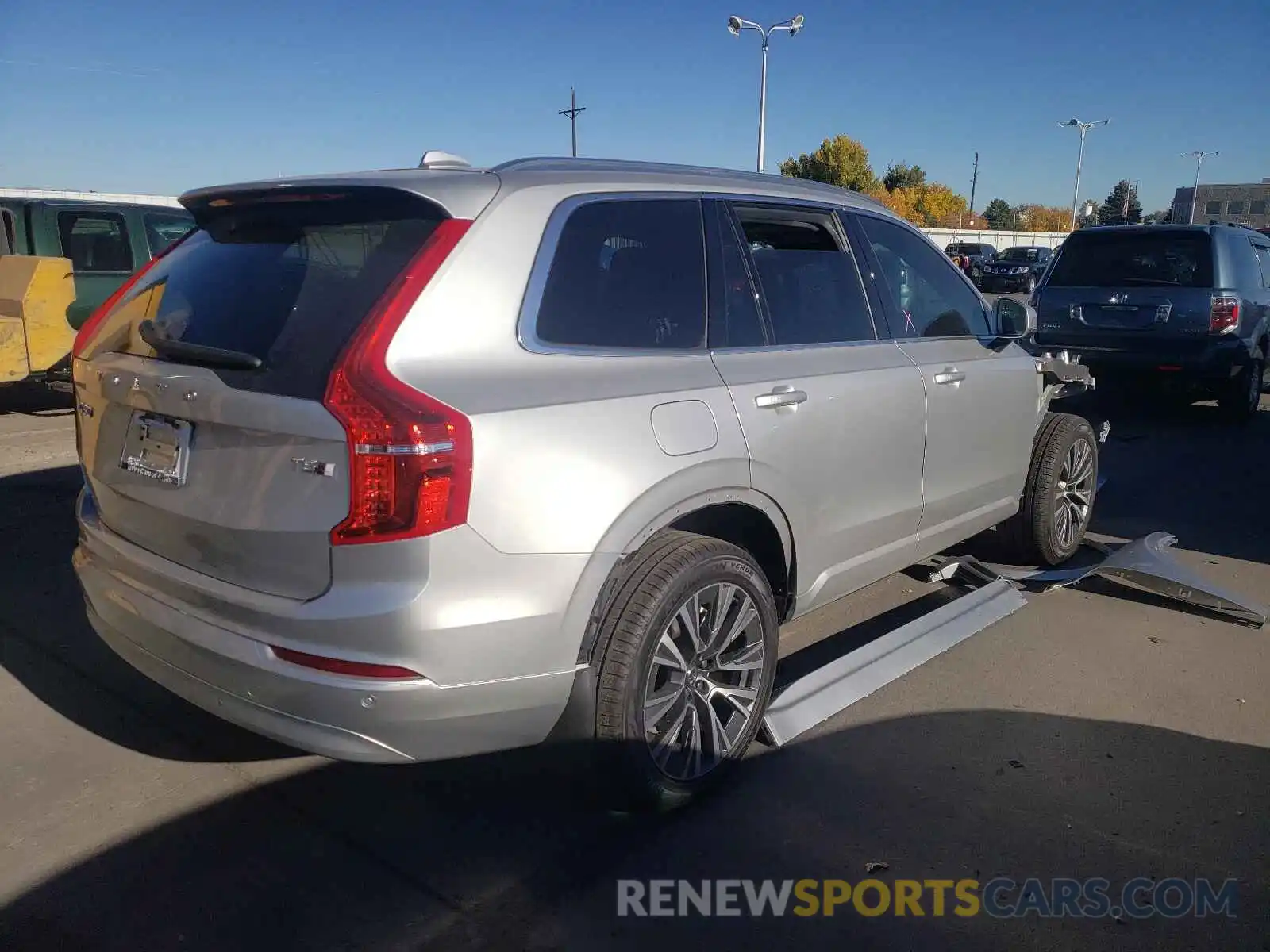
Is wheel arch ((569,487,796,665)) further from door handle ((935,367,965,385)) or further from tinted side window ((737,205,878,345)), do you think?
door handle ((935,367,965,385))

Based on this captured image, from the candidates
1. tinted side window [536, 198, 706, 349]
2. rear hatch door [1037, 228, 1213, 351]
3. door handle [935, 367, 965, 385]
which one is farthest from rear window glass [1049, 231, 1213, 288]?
tinted side window [536, 198, 706, 349]

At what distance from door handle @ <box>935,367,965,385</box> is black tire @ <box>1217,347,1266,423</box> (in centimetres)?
684

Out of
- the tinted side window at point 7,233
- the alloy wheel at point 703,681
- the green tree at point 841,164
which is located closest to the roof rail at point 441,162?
the alloy wheel at point 703,681

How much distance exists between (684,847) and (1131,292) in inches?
325

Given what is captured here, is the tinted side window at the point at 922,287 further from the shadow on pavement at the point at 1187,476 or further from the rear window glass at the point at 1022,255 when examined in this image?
the rear window glass at the point at 1022,255

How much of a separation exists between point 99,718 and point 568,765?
1.79 metres

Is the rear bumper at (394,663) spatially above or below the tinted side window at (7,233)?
below

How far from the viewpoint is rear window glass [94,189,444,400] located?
2434 mm

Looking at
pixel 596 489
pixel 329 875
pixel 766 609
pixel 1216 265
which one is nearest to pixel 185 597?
pixel 329 875

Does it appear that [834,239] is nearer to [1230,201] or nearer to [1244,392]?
[1244,392]

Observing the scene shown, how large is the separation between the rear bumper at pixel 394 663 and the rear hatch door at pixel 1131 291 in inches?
329

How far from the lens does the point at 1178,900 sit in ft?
8.61

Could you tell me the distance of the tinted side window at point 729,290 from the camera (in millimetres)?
3180

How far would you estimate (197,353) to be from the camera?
8.57 feet
